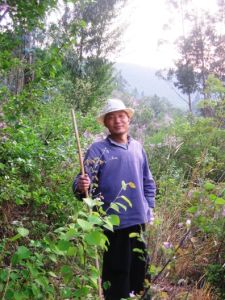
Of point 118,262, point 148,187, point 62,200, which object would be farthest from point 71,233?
point 62,200

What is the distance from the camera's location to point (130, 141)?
2895mm

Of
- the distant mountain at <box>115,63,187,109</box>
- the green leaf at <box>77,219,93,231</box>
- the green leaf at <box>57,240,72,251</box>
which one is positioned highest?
the distant mountain at <box>115,63,187,109</box>

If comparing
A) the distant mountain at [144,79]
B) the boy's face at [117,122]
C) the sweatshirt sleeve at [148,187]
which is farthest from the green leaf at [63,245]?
the distant mountain at [144,79]

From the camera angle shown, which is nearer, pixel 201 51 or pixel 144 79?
pixel 201 51

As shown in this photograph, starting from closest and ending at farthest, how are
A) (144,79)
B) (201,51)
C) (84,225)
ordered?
(84,225)
(201,51)
(144,79)

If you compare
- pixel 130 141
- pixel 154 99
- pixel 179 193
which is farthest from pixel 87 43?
pixel 154 99

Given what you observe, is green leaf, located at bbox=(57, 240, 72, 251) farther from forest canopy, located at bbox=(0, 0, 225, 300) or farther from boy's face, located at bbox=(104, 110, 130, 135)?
boy's face, located at bbox=(104, 110, 130, 135)

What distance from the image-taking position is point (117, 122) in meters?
2.76

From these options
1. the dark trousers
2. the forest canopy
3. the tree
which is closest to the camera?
the forest canopy

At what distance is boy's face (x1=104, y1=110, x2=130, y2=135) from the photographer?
9.05 ft

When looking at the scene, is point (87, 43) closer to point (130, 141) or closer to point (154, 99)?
point (130, 141)

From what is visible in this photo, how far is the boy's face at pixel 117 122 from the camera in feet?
9.05

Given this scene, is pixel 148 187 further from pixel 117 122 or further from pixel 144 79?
pixel 144 79

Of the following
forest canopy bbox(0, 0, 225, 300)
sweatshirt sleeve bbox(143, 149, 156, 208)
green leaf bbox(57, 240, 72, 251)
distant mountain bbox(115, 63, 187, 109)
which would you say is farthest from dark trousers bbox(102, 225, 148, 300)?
distant mountain bbox(115, 63, 187, 109)
